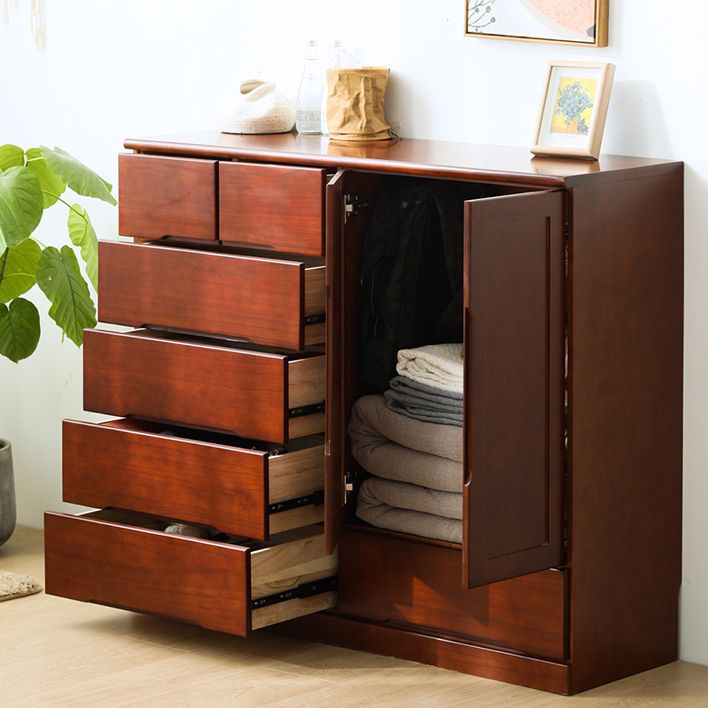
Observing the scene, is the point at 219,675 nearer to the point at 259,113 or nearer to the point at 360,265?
the point at 360,265

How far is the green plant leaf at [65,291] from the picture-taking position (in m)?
3.22

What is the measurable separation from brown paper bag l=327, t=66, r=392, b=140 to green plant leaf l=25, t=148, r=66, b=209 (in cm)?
67

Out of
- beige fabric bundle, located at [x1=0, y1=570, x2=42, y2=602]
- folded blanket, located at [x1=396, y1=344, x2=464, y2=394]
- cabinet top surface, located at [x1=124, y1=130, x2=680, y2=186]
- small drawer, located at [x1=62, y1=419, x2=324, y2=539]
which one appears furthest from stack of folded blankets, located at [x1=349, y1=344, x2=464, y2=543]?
beige fabric bundle, located at [x1=0, y1=570, x2=42, y2=602]

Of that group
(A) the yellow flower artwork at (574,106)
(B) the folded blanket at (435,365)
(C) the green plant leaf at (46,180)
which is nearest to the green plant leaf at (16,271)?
(C) the green plant leaf at (46,180)

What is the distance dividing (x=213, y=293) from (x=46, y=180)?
0.69 metres

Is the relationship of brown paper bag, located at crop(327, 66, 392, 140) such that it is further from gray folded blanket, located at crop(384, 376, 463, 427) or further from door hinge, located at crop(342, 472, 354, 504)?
door hinge, located at crop(342, 472, 354, 504)

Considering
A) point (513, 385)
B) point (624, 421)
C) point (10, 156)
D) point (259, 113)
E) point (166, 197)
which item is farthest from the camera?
point (10, 156)

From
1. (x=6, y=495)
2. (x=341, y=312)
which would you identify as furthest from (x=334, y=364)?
(x=6, y=495)

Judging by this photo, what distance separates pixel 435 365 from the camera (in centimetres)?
280

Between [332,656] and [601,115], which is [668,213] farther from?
[332,656]

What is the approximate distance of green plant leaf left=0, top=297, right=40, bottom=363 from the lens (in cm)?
333

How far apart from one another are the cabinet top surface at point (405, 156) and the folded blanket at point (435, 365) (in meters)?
0.36

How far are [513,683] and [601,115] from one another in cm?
106

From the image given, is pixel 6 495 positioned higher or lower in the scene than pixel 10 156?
lower
